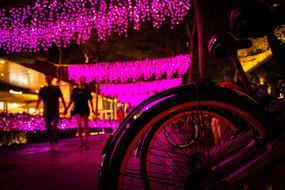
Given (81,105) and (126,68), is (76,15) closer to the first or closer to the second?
(81,105)

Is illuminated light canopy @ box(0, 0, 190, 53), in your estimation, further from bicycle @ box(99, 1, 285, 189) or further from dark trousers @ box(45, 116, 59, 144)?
bicycle @ box(99, 1, 285, 189)

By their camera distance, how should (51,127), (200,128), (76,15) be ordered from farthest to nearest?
(76,15), (51,127), (200,128)

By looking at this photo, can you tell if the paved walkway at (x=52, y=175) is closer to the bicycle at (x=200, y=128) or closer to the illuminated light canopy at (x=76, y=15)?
the bicycle at (x=200, y=128)

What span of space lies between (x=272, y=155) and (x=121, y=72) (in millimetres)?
23965

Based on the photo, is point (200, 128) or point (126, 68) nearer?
point (200, 128)

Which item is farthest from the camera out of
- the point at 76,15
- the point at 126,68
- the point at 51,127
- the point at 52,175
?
the point at 126,68

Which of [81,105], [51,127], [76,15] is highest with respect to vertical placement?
[76,15]

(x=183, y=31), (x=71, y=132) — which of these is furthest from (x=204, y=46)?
(x=183, y=31)

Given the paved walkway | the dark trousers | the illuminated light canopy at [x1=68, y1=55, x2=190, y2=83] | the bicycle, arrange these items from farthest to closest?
the illuminated light canopy at [x1=68, y1=55, x2=190, y2=83], the dark trousers, the paved walkway, the bicycle

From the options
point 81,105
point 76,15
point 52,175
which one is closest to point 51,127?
point 81,105

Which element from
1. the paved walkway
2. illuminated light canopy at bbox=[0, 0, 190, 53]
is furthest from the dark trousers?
illuminated light canopy at bbox=[0, 0, 190, 53]

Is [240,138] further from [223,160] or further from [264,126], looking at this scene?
[264,126]

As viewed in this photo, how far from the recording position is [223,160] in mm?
2262

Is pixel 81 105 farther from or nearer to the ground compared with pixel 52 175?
farther from the ground
